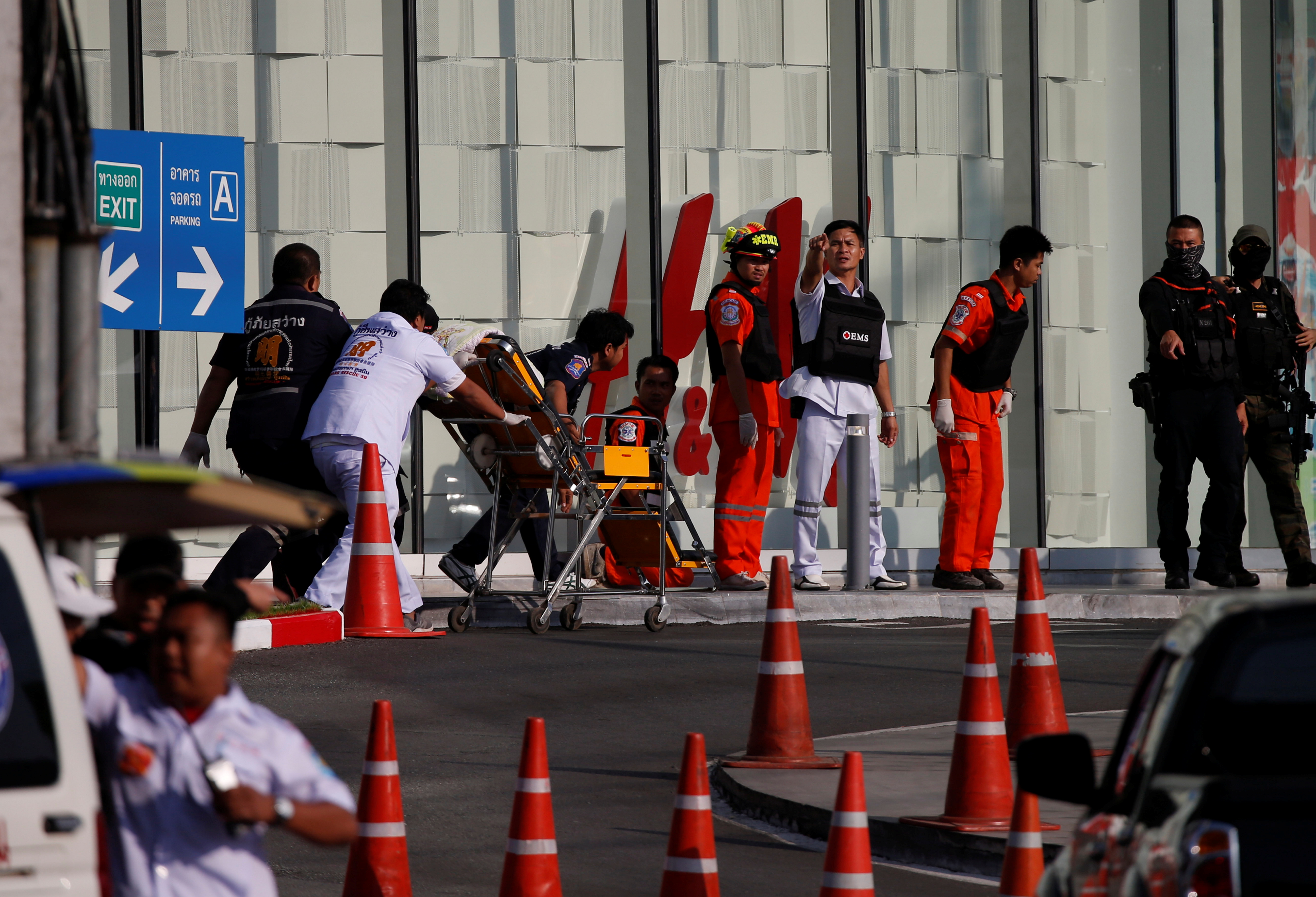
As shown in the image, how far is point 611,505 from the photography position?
11.3 meters

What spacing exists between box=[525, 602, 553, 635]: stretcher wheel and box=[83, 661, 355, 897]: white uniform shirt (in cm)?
757

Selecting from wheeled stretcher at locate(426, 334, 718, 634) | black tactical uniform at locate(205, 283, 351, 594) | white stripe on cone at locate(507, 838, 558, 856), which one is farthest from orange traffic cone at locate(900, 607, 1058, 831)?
black tactical uniform at locate(205, 283, 351, 594)

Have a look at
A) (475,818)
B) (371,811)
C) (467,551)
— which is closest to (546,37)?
(467,551)

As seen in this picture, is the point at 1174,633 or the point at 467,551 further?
the point at 467,551

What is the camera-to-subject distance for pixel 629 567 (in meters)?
11.8

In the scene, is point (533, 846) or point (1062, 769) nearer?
point (1062, 769)

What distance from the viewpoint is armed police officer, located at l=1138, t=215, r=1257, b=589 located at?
12320 millimetres

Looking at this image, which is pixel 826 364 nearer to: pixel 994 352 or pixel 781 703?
pixel 994 352

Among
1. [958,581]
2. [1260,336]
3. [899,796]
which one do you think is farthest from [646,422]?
[899,796]

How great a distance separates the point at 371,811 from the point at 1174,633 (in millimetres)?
2333

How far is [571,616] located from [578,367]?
177cm

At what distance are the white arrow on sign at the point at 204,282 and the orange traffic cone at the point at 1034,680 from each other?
725cm

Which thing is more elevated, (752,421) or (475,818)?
(752,421)

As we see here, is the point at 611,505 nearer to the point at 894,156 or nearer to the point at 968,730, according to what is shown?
the point at 968,730
